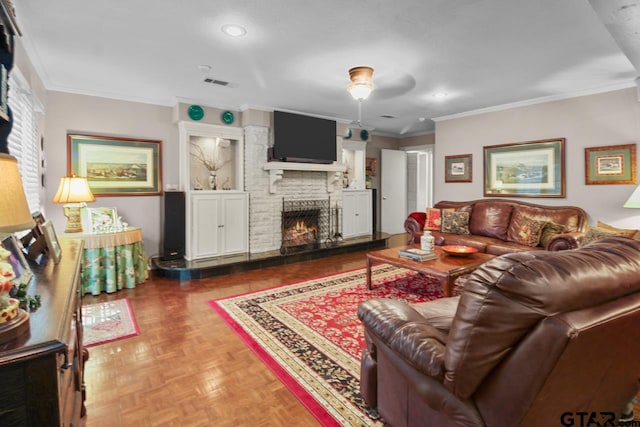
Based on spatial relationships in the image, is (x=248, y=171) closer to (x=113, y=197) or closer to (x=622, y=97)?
(x=113, y=197)

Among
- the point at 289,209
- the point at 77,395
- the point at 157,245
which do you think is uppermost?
the point at 289,209

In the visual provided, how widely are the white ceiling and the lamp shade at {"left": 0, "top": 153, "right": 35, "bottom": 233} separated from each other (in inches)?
77.3

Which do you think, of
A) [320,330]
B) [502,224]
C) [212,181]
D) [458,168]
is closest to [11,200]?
[320,330]

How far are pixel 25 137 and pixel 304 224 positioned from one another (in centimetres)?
392

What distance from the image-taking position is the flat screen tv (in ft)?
17.4

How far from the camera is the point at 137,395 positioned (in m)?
1.94

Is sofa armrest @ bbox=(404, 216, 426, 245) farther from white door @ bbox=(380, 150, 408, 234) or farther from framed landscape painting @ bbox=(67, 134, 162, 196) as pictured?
framed landscape painting @ bbox=(67, 134, 162, 196)

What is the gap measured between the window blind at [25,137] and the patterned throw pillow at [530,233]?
543 centimetres

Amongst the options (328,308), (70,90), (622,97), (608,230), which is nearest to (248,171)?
(70,90)

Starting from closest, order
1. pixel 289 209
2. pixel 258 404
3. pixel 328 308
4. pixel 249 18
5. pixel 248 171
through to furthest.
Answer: pixel 258 404
pixel 249 18
pixel 328 308
pixel 248 171
pixel 289 209

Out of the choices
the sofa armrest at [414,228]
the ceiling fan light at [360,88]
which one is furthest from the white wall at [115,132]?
the sofa armrest at [414,228]

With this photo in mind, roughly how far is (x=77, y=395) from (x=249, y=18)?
2.60m

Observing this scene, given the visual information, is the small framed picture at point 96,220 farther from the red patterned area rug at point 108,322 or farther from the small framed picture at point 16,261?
the small framed picture at point 16,261

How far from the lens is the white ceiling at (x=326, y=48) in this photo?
2.40 meters
